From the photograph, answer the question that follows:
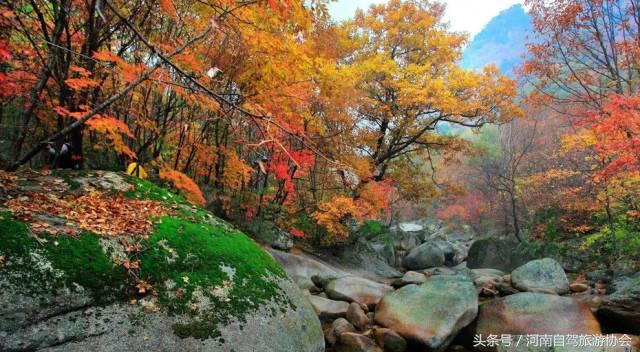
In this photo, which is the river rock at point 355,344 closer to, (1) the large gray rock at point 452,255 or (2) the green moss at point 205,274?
(2) the green moss at point 205,274

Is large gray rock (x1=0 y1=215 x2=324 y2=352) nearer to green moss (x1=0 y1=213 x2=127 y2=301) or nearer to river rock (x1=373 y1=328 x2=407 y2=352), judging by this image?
green moss (x1=0 y1=213 x2=127 y2=301)

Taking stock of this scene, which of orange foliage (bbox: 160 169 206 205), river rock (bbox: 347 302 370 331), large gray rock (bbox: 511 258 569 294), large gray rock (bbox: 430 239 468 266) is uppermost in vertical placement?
orange foliage (bbox: 160 169 206 205)

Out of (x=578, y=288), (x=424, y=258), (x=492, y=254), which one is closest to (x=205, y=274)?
(x=578, y=288)

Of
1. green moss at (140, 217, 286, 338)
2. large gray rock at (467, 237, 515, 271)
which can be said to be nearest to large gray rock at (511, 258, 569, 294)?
green moss at (140, 217, 286, 338)

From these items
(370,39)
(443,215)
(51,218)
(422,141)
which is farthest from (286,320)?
(443,215)

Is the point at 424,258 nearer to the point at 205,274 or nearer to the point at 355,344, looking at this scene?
the point at 355,344

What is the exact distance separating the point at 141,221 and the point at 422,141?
1250 centimetres

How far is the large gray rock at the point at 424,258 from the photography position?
1787 cm

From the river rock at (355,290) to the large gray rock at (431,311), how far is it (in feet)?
2.16

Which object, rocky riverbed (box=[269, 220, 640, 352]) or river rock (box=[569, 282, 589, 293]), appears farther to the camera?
river rock (box=[569, 282, 589, 293])

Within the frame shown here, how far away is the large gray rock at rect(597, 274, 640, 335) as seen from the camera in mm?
6008

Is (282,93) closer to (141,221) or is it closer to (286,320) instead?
(141,221)

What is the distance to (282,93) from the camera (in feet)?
28.8

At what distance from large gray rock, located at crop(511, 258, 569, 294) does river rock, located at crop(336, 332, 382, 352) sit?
14.8 ft
